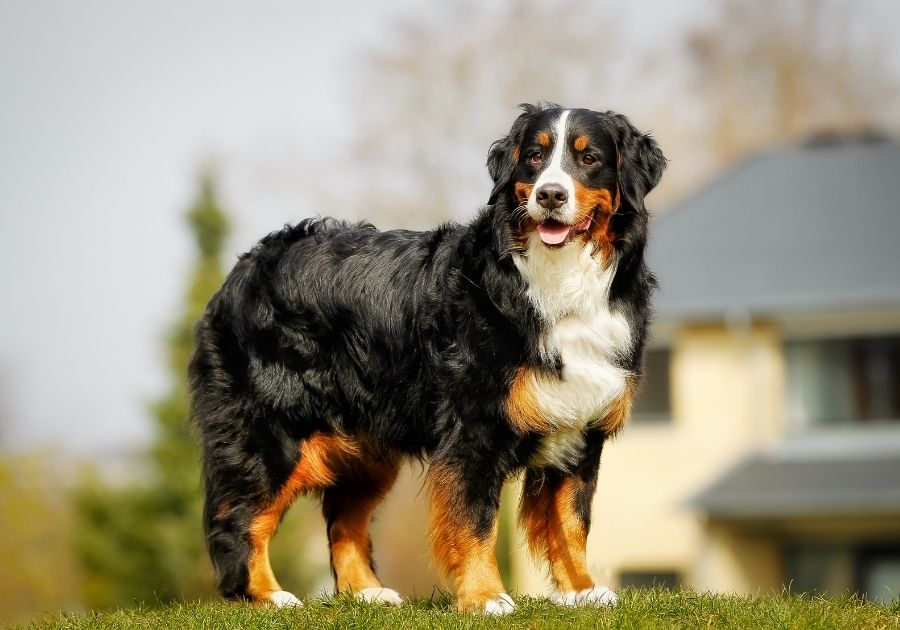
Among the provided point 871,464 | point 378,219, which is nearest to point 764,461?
point 871,464

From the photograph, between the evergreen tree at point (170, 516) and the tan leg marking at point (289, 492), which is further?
the evergreen tree at point (170, 516)

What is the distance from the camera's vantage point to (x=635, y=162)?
6285mm

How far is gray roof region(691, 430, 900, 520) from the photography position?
19.9 m

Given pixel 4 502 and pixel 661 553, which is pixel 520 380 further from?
pixel 4 502

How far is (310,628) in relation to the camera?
6090 mm

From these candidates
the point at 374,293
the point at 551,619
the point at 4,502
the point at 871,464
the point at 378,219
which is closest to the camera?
the point at 551,619

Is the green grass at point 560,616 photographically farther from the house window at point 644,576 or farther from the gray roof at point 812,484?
the house window at point 644,576

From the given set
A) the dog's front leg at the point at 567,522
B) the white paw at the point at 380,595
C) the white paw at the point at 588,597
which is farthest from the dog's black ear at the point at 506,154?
the white paw at the point at 380,595

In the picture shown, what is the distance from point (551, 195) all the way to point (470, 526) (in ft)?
5.31

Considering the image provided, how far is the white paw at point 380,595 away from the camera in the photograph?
6.86m

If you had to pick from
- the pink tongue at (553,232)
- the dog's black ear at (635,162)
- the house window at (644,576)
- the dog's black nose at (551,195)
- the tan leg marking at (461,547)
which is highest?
the dog's black ear at (635,162)

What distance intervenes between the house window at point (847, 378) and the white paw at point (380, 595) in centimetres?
Result: 1574

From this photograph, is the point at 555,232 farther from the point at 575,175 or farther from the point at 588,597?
the point at 588,597

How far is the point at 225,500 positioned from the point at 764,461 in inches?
640
